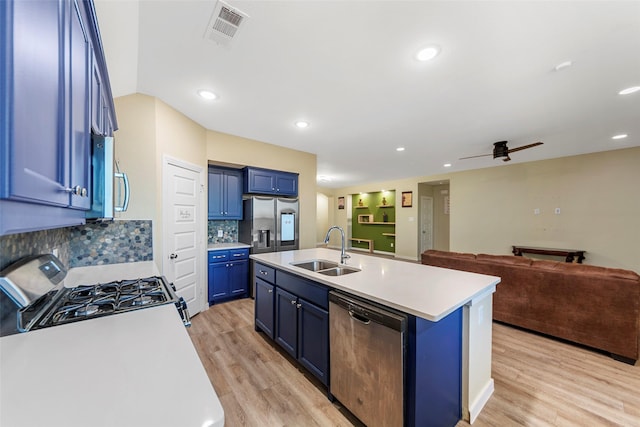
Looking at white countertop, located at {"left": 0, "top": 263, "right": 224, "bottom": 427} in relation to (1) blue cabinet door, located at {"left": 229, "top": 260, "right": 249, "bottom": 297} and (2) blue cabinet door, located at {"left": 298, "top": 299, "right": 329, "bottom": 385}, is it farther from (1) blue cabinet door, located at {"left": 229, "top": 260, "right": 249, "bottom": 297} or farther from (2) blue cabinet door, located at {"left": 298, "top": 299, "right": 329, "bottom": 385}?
(1) blue cabinet door, located at {"left": 229, "top": 260, "right": 249, "bottom": 297}

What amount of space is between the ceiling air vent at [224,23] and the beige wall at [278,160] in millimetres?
2135

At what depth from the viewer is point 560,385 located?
6.53ft

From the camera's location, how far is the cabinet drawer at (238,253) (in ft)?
12.4

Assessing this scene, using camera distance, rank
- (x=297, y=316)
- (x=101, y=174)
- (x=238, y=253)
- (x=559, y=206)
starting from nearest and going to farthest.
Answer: (x=101, y=174), (x=297, y=316), (x=238, y=253), (x=559, y=206)

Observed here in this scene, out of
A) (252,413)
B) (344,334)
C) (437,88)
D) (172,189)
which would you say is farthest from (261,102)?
(252,413)

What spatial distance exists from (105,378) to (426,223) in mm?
8243

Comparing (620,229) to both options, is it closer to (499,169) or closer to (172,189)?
(499,169)

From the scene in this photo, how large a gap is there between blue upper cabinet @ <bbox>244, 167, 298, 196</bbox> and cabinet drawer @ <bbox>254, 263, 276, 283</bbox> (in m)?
1.69

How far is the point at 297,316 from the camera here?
6.89 ft

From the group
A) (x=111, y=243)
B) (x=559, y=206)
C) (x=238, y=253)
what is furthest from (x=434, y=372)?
(x=559, y=206)

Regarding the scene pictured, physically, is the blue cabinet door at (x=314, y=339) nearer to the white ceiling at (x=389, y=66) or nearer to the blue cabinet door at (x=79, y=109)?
the blue cabinet door at (x=79, y=109)

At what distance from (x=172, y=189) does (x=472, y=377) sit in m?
3.39

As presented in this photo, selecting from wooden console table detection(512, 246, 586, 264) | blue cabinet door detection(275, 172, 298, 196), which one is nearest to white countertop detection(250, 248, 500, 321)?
blue cabinet door detection(275, 172, 298, 196)

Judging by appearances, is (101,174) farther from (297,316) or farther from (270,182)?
(270,182)
